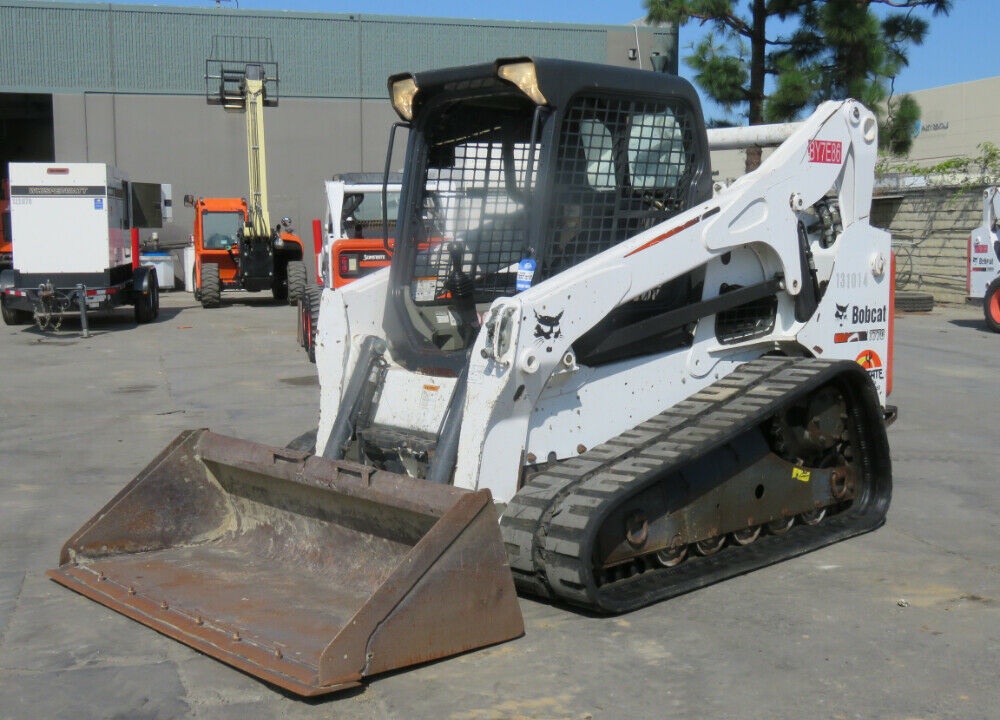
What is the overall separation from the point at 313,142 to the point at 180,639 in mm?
30951

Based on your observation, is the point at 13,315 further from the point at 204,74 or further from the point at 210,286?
the point at 204,74

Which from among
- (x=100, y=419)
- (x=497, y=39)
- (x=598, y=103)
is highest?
(x=497, y=39)

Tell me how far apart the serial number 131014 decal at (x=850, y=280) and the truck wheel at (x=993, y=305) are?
12.1 metres

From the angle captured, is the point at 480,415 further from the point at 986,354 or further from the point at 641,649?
the point at 986,354

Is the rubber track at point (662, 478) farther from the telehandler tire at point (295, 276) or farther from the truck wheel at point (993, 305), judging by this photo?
the telehandler tire at point (295, 276)

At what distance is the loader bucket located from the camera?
14.8 ft

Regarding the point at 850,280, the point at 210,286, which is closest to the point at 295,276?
the point at 210,286

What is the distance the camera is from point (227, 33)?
111 feet

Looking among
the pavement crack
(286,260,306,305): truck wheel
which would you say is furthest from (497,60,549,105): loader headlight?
(286,260,306,305): truck wheel

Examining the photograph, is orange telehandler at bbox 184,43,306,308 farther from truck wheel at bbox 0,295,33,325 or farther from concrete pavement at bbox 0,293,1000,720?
concrete pavement at bbox 0,293,1000,720

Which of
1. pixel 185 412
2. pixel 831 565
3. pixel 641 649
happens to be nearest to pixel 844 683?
pixel 641 649

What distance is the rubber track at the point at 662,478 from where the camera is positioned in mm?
5102

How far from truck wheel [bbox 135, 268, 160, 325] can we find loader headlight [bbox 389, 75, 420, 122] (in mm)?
15630

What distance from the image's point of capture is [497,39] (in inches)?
1388
